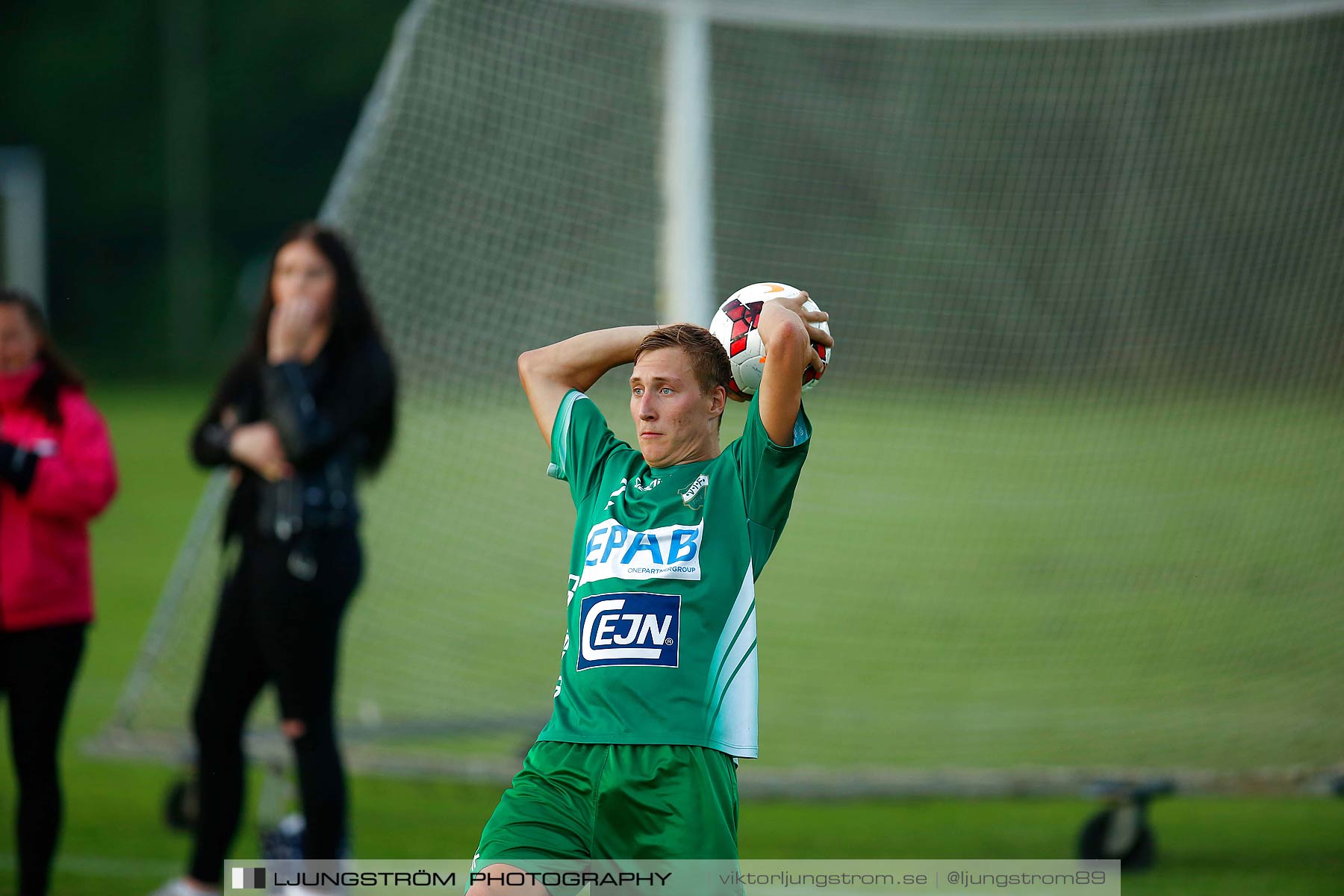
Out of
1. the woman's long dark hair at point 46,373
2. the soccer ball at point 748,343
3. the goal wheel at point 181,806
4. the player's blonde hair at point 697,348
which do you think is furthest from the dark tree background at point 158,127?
the player's blonde hair at point 697,348

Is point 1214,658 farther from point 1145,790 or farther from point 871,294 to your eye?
point 1145,790

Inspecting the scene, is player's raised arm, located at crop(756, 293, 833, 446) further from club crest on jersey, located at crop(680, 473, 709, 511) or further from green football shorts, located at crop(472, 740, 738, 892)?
green football shorts, located at crop(472, 740, 738, 892)

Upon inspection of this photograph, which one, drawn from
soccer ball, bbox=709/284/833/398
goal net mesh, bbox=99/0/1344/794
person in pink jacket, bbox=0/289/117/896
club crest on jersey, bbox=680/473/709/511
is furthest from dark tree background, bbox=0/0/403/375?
club crest on jersey, bbox=680/473/709/511

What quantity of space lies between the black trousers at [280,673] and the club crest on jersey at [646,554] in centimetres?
173

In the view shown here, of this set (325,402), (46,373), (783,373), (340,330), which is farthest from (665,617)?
(46,373)

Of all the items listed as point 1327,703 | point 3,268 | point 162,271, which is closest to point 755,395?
point 1327,703

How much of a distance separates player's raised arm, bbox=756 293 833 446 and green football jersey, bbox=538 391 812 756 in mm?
41

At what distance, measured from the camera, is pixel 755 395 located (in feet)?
11.2

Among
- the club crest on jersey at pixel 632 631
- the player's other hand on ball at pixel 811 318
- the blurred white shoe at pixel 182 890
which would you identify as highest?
the player's other hand on ball at pixel 811 318

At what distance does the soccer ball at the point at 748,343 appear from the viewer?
338 cm

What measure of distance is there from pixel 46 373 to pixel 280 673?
1.31 m

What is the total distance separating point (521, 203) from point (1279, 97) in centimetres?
370

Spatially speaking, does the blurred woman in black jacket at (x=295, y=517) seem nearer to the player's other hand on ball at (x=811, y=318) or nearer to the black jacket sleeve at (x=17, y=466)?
the black jacket sleeve at (x=17, y=466)

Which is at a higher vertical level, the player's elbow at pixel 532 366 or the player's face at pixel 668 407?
the player's elbow at pixel 532 366
